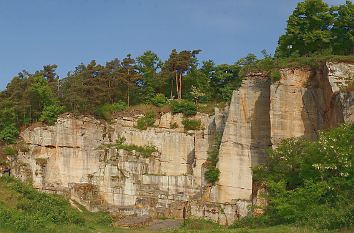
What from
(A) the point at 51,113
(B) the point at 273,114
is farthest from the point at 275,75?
(A) the point at 51,113

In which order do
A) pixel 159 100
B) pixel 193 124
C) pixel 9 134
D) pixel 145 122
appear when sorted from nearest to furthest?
pixel 9 134 → pixel 193 124 → pixel 145 122 → pixel 159 100

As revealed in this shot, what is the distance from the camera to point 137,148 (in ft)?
136

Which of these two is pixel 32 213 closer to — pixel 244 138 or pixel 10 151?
pixel 244 138

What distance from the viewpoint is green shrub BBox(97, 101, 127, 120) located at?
42969 millimetres

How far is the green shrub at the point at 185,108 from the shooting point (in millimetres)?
42825

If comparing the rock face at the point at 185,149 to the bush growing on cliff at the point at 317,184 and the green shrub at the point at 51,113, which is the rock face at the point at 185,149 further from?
the bush growing on cliff at the point at 317,184

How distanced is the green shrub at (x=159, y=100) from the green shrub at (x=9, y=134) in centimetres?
1135

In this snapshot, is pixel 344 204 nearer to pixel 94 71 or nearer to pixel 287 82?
pixel 287 82

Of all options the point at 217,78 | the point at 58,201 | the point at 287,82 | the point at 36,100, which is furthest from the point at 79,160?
the point at 287,82

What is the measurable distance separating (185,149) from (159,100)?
535cm

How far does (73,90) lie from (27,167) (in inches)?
275

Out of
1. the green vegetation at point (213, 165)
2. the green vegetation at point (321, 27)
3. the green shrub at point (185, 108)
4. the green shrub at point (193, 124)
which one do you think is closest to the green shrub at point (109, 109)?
the green shrub at point (185, 108)

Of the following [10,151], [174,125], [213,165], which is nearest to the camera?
[213,165]

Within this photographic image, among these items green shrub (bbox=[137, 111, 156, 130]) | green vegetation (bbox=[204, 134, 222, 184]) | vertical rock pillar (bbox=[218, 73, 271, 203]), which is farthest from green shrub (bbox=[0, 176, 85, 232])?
green shrub (bbox=[137, 111, 156, 130])
